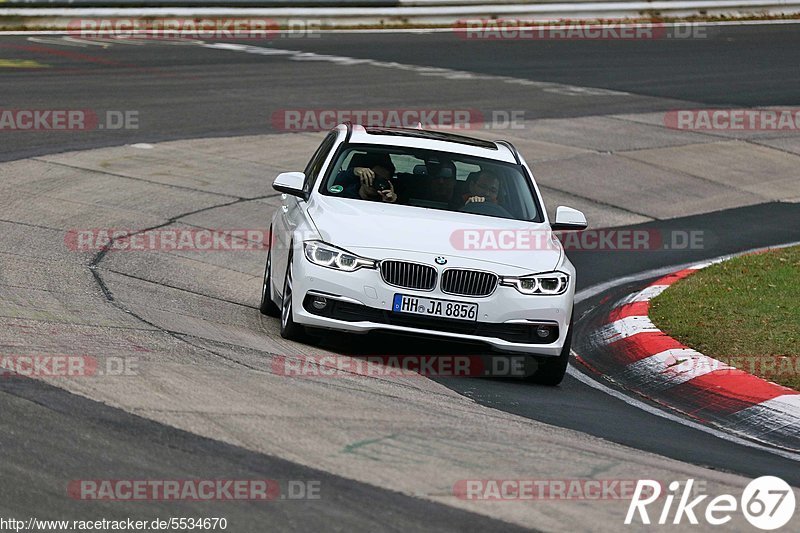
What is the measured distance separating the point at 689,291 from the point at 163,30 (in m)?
19.2

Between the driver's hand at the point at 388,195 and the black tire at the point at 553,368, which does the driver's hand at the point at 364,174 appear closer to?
the driver's hand at the point at 388,195

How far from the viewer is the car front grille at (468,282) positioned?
886 cm

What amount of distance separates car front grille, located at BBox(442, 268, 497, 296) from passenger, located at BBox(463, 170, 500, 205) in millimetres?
1259

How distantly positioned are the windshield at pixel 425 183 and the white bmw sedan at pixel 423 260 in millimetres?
11

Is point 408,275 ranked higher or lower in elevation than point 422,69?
lower

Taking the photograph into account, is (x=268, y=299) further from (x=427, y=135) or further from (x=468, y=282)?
(x=468, y=282)

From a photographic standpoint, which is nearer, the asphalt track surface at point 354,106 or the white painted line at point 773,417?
the asphalt track surface at point 354,106

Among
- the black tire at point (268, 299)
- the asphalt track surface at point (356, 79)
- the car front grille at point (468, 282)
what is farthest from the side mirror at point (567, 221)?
the asphalt track surface at point (356, 79)

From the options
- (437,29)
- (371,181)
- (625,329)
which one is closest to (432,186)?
(371,181)

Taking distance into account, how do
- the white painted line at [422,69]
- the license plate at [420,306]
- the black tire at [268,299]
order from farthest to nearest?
1. the white painted line at [422,69]
2. the black tire at [268,299]
3. the license plate at [420,306]

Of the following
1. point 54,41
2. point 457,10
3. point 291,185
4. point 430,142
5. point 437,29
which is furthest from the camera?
point 457,10

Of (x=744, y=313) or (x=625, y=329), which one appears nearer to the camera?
(x=625, y=329)

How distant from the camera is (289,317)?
9211 mm

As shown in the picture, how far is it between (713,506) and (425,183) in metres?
4.59
